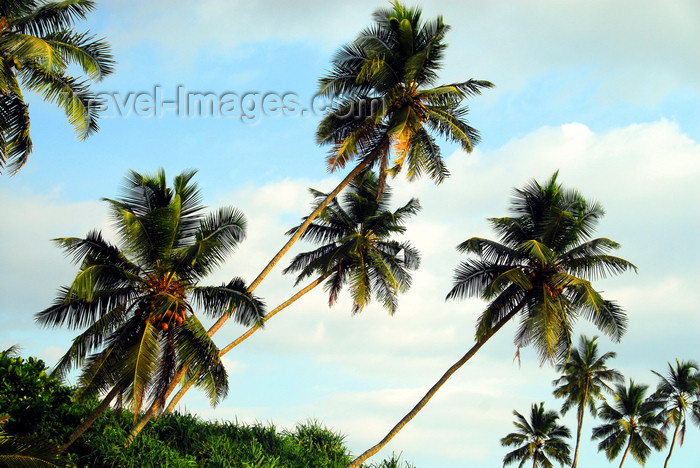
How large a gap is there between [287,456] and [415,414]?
473 cm

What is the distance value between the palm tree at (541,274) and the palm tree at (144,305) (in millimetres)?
7627

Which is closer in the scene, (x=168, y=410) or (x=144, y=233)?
(x=144, y=233)

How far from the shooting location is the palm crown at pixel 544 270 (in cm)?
2184

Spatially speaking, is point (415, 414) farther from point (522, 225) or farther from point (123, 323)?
point (123, 323)

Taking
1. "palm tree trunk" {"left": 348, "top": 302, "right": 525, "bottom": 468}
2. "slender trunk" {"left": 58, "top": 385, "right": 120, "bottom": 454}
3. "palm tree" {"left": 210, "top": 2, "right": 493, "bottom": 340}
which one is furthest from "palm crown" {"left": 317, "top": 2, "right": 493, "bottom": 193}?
"slender trunk" {"left": 58, "top": 385, "right": 120, "bottom": 454}

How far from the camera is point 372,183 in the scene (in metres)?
29.7

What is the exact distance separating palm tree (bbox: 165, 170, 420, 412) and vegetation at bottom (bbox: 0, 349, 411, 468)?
5.18 m

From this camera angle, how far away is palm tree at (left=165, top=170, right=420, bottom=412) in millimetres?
26953

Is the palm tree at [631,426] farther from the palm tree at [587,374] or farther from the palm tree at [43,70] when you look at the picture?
the palm tree at [43,70]

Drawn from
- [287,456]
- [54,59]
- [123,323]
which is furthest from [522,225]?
[54,59]

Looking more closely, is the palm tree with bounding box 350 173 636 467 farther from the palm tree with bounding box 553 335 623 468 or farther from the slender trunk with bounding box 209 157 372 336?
the palm tree with bounding box 553 335 623 468

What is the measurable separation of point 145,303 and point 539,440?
37853 millimetres

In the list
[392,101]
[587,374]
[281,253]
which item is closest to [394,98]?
[392,101]

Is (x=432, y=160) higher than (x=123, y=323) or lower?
higher
